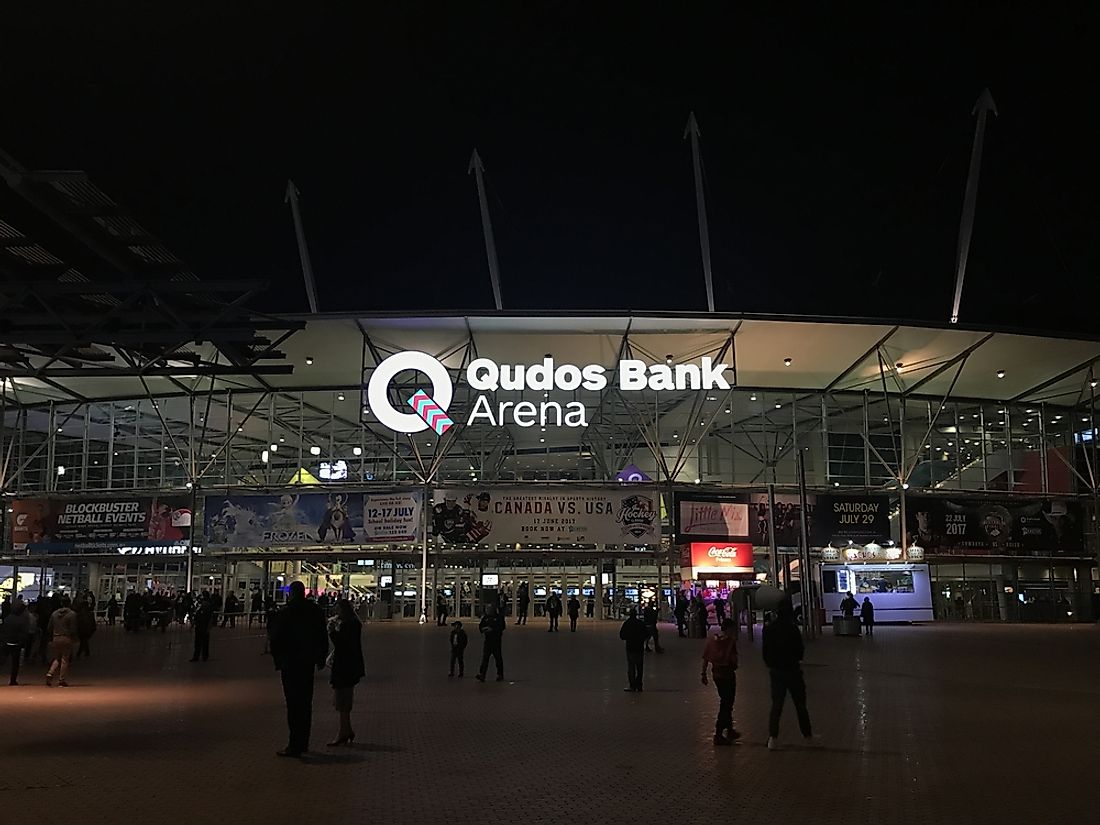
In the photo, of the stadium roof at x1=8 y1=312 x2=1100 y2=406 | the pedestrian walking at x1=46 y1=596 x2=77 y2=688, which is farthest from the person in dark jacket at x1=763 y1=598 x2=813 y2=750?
the stadium roof at x1=8 y1=312 x2=1100 y2=406

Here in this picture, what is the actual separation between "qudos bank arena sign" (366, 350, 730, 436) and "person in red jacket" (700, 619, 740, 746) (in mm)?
27939

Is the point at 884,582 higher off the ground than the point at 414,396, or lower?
lower

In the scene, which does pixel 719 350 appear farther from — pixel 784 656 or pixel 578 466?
pixel 784 656

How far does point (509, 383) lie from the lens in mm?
39844

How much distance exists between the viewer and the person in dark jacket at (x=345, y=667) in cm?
1016

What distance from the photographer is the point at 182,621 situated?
38.3m

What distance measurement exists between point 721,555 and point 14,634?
30372 millimetres

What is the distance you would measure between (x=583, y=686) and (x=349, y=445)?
110ft

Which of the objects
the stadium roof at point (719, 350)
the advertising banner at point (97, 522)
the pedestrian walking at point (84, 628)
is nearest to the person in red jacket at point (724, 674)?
the pedestrian walking at point (84, 628)

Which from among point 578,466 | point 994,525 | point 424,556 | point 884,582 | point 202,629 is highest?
point 578,466

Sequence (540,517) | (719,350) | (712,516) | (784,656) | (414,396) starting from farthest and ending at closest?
1. (712,516)
2. (540,517)
3. (719,350)
4. (414,396)
5. (784,656)

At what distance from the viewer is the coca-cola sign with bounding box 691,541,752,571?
138ft

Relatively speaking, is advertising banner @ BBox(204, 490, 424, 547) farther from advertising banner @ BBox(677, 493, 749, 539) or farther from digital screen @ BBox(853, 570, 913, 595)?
digital screen @ BBox(853, 570, 913, 595)

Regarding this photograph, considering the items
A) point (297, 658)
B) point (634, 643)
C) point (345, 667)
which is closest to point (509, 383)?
point (634, 643)
